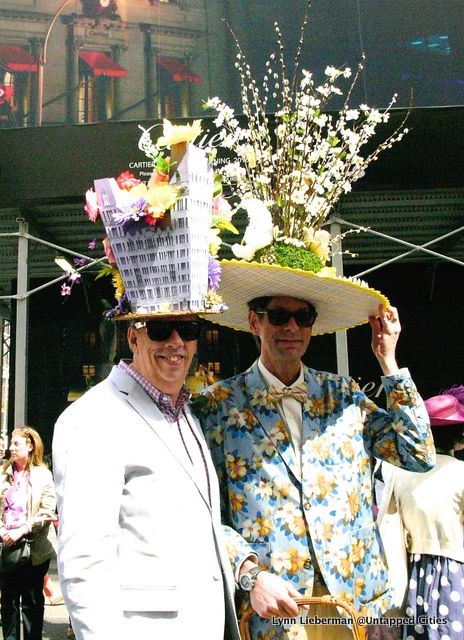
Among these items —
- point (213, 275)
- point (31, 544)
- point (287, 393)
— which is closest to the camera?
point (213, 275)

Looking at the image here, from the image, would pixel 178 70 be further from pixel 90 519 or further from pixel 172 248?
pixel 90 519

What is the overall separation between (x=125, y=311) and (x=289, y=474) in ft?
2.49

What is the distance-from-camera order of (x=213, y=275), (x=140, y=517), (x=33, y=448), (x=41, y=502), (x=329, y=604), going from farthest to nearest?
1. (x=33, y=448)
2. (x=41, y=502)
3. (x=213, y=275)
4. (x=329, y=604)
5. (x=140, y=517)

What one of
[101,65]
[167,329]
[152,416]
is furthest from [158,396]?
[101,65]

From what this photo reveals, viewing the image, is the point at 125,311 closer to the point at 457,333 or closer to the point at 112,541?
the point at 112,541

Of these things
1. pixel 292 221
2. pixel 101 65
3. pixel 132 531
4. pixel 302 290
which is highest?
pixel 101 65

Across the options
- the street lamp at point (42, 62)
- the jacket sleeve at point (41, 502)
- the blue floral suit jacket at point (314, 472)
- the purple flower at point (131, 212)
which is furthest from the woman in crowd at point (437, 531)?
the street lamp at point (42, 62)

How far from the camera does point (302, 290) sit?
251 centimetres

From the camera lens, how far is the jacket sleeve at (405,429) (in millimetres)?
2377

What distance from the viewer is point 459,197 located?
27.4 feet

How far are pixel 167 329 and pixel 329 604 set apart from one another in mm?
960

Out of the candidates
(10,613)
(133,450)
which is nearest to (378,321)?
(133,450)

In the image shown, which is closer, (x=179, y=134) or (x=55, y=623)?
(x=179, y=134)

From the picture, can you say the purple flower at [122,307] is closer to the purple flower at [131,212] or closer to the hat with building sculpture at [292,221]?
the purple flower at [131,212]
